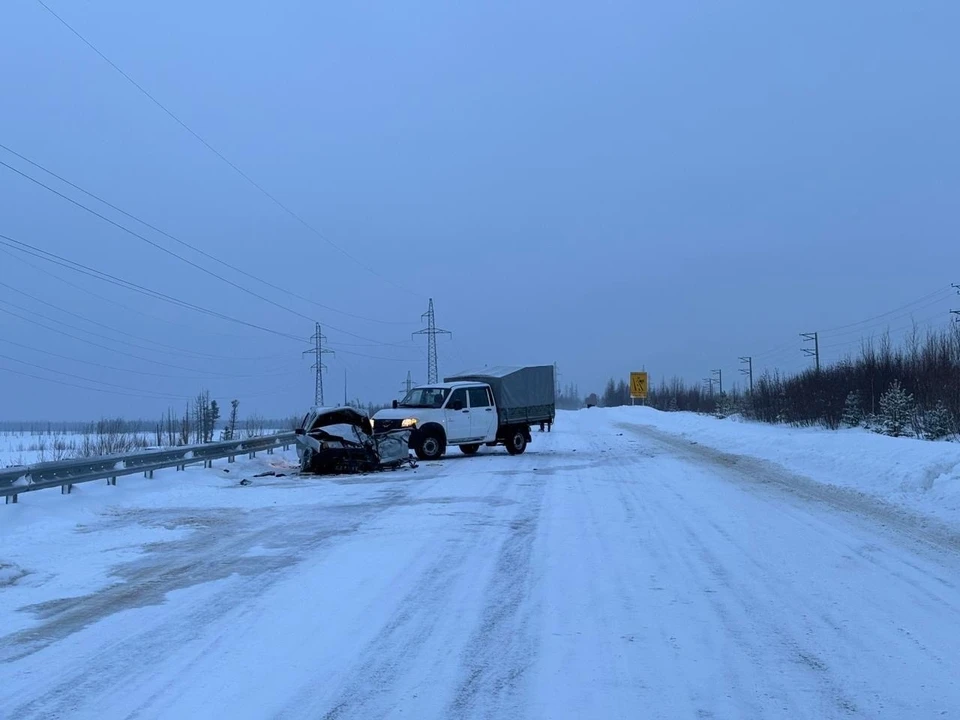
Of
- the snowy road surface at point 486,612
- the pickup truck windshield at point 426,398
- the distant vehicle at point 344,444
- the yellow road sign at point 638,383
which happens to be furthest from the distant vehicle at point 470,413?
the yellow road sign at point 638,383

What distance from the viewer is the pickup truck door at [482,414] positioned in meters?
27.5

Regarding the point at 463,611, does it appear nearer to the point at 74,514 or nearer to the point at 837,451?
the point at 74,514

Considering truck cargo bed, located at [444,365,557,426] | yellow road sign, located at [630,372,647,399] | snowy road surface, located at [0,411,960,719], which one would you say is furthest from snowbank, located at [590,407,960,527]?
yellow road sign, located at [630,372,647,399]

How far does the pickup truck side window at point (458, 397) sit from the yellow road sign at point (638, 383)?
6653 cm

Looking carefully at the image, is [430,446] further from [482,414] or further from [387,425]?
[482,414]

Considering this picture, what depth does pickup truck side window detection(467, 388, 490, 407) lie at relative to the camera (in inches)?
1085

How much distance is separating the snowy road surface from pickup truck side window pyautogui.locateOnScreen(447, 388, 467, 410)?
12.4m

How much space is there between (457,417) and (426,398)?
3.78ft

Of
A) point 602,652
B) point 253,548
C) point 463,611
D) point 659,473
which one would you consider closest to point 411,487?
point 659,473

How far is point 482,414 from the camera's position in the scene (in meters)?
27.7

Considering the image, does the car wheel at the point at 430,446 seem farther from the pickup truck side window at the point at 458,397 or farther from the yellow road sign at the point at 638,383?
the yellow road sign at the point at 638,383

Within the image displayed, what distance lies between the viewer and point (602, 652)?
247 inches

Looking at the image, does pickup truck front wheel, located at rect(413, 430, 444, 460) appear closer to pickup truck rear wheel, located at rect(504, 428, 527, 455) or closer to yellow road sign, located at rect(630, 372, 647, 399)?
pickup truck rear wheel, located at rect(504, 428, 527, 455)

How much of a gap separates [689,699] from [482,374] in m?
24.0
